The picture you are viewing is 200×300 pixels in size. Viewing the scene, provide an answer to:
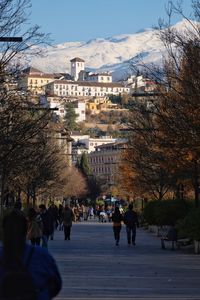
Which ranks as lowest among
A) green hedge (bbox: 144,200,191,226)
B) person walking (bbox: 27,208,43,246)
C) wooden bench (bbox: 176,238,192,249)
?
wooden bench (bbox: 176,238,192,249)

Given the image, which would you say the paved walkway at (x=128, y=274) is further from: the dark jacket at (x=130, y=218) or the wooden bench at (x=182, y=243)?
the dark jacket at (x=130, y=218)

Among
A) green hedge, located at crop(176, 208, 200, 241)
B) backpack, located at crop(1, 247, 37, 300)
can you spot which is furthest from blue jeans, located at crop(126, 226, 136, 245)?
backpack, located at crop(1, 247, 37, 300)

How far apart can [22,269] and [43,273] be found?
38cm

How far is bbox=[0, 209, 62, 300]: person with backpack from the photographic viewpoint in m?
6.83

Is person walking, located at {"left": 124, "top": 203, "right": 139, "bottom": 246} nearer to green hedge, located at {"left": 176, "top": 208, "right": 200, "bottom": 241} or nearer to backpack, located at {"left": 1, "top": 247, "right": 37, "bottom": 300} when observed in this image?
green hedge, located at {"left": 176, "top": 208, "right": 200, "bottom": 241}

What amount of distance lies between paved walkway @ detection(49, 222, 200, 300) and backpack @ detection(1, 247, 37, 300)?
31.3ft

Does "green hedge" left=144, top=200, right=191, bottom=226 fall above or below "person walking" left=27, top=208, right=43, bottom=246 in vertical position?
above

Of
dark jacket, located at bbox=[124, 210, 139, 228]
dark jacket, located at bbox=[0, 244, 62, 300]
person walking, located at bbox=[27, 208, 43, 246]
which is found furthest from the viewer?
dark jacket, located at bbox=[124, 210, 139, 228]

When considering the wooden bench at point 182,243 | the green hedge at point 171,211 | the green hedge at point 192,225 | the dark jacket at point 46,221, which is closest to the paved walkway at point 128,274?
the green hedge at point 192,225

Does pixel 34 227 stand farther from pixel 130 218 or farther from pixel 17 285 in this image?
pixel 17 285

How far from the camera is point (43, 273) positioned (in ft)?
23.9

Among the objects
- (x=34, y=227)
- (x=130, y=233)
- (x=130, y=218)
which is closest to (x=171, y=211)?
(x=130, y=233)

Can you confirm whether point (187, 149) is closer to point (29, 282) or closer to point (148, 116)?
point (148, 116)

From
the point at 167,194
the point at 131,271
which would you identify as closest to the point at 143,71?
the point at 131,271
